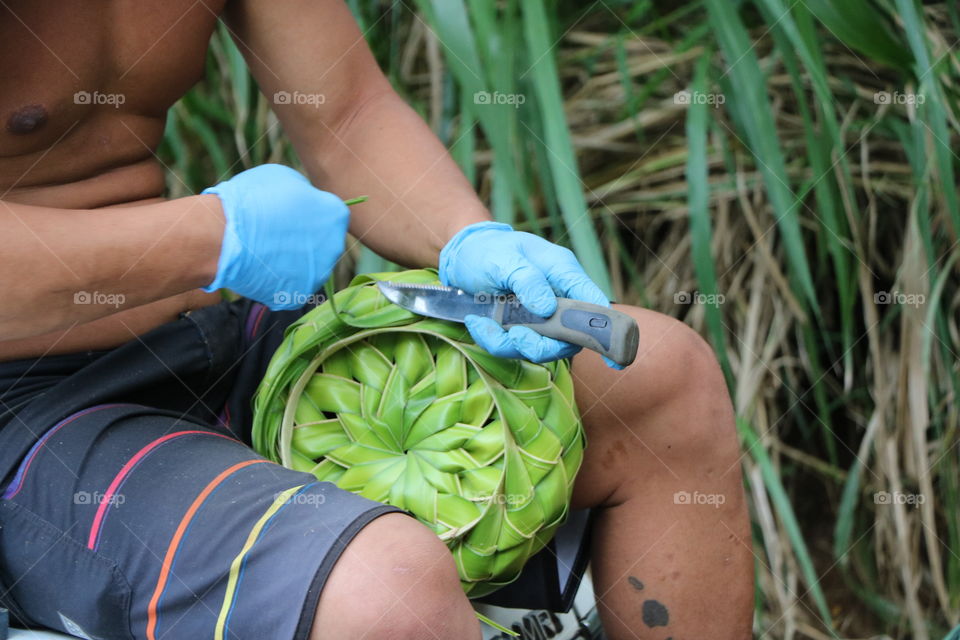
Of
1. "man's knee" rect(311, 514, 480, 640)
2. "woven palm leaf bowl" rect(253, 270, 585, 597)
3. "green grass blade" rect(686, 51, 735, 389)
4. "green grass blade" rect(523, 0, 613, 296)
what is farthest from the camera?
"green grass blade" rect(686, 51, 735, 389)

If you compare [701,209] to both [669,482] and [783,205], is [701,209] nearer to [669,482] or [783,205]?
[783,205]

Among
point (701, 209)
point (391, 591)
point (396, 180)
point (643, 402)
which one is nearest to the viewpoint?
point (391, 591)

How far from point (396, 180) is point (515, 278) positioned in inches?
8.2

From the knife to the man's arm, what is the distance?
13 centimetres

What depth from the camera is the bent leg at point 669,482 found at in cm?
82

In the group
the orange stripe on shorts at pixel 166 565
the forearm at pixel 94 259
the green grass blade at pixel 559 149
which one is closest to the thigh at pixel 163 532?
the orange stripe on shorts at pixel 166 565

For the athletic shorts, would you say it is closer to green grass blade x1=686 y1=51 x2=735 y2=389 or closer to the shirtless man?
the shirtless man

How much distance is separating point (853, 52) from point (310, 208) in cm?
103

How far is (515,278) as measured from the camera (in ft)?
2.54

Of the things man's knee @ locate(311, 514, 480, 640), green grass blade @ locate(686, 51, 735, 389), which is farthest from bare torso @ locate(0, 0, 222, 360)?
green grass blade @ locate(686, 51, 735, 389)

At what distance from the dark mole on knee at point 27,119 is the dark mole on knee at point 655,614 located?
24.2 inches

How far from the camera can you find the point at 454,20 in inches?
41.6

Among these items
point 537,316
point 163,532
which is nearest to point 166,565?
point 163,532

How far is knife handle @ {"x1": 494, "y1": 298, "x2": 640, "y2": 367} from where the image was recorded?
0.68 meters
